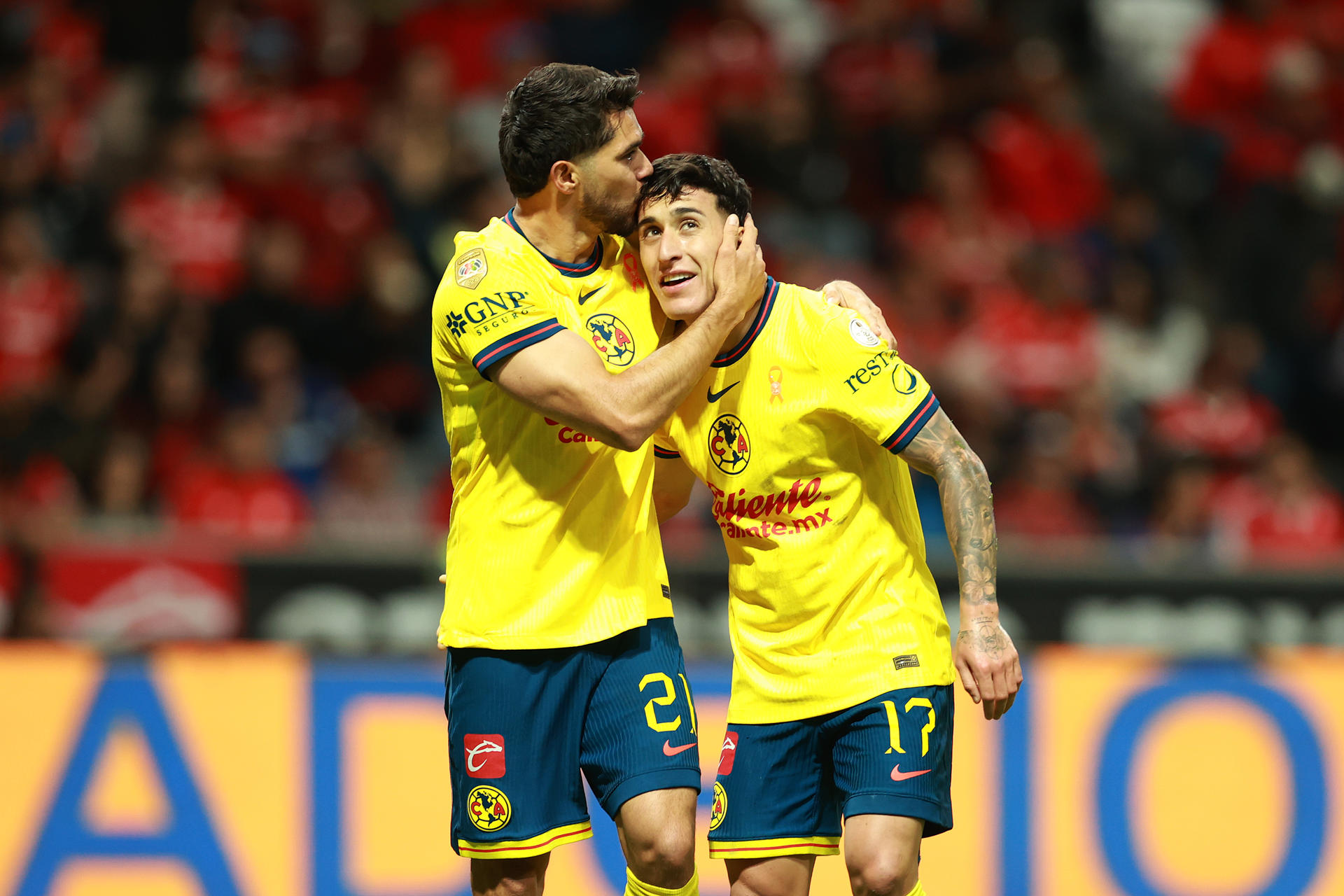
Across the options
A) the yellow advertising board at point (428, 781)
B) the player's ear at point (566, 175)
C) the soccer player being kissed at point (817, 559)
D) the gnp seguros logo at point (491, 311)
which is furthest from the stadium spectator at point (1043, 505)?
the gnp seguros logo at point (491, 311)

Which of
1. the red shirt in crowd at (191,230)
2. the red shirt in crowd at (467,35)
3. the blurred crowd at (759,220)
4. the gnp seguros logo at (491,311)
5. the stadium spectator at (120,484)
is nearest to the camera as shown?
the gnp seguros logo at (491,311)

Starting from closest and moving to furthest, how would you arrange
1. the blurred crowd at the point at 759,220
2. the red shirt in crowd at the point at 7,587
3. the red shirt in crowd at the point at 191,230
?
the red shirt in crowd at the point at 7,587, the blurred crowd at the point at 759,220, the red shirt in crowd at the point at 191,230

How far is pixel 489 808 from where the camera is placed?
410 centimetres

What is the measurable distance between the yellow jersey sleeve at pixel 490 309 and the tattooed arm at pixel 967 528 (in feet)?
3.08

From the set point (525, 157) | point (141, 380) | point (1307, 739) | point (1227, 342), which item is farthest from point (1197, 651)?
point (141, 380)

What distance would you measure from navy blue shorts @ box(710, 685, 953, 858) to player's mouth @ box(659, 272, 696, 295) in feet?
3.64

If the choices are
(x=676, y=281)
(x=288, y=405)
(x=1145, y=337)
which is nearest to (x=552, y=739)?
(x=676, y=281)

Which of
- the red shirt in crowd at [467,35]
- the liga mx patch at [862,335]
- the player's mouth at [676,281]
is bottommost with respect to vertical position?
the liga mx patch at [862,335]

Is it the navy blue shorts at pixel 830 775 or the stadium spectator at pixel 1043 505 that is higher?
the stadium spectator at pixel 1043 505

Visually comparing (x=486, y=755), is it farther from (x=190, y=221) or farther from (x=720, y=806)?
(x=190, y=221)

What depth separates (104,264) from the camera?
375 inches

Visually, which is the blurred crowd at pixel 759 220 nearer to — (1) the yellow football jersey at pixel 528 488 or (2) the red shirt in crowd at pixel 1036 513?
(2) the red shirt in crowd at pixel 1036 513

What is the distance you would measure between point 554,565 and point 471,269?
0.75m

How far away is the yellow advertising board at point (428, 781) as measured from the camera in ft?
20.0
